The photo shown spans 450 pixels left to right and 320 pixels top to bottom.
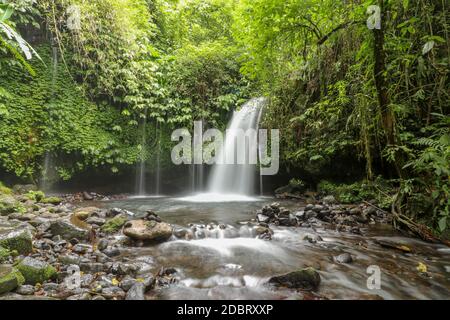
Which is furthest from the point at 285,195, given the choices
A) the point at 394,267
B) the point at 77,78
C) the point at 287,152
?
the point at 77,78

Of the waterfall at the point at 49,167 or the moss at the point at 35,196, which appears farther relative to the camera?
the waterfall at the point at 49,167

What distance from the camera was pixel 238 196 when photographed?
29.1 ft

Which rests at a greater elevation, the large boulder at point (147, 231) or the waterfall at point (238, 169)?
the waterfall at point (238, 169)

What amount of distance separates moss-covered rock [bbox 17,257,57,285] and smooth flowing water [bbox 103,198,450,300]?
0.97 meters

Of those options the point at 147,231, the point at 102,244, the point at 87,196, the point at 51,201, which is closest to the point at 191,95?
the point at 87,196

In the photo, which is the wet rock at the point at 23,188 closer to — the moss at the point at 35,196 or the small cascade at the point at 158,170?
the moss at the point at 35,196

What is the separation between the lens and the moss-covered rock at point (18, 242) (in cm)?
326

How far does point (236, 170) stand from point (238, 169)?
0.08m

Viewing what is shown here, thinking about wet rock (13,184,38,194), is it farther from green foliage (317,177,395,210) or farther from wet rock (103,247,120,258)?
green foliage (317,177,395,210)

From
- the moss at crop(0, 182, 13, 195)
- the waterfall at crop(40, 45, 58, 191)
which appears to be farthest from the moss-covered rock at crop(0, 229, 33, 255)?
the waterfall at crop(40, 45, 58, 191)

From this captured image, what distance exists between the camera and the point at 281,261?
140 inches

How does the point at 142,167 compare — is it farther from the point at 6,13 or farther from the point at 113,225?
the point at 6,13

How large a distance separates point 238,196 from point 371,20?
20.9 feet

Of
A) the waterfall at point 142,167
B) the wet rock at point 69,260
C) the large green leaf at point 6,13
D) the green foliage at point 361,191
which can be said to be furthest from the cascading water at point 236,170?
the large green leaf at point 6,13
